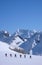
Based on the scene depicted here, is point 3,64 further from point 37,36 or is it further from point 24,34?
point 24,34

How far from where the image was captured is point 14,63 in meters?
8.84

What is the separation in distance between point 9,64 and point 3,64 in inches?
11.8

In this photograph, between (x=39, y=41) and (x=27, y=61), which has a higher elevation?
(x=39, y=41)

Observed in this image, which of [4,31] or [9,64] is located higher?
[4,31]

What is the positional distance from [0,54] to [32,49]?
3.93 metres

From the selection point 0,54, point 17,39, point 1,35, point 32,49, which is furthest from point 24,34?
point 0,54

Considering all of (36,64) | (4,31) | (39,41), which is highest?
(4,31)

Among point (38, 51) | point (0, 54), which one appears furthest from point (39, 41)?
point (0, 54)

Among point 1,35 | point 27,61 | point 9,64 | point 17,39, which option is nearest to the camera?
point 9,64

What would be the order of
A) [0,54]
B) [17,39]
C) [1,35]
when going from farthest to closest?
[1,35] < [17,39] < [0,54]

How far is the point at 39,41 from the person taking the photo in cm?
1516

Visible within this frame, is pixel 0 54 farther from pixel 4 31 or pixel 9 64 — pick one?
pixel 4 31

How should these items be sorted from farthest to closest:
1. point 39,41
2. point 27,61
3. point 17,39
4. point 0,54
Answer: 1. point 17,39
2. point 39,41
3. point 0,54
4. point 27,61

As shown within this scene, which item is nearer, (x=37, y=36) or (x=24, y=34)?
(x=37, y=36)
